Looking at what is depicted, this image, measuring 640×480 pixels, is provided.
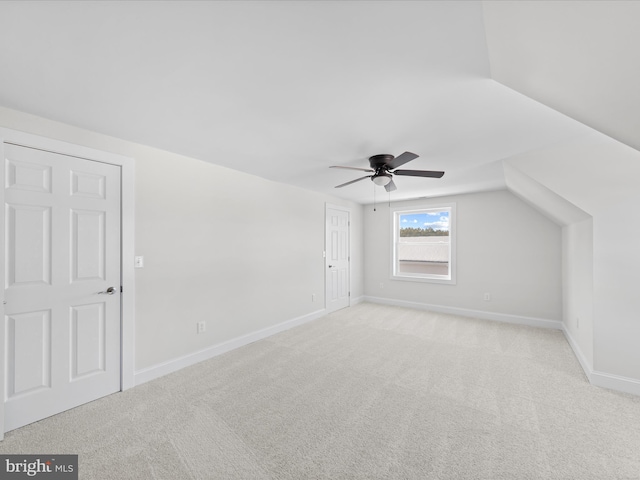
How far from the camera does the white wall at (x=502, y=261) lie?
4480 mm

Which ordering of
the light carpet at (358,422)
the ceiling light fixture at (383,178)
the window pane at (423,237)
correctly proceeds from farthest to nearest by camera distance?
the window pane at (423,237), the ceiling light fixture at (383,178), the light carpet at (358,422)

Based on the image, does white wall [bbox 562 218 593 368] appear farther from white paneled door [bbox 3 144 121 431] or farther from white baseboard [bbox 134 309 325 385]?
white paneled door [bbox 3 144 121 431]

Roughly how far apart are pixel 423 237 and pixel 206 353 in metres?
4.62

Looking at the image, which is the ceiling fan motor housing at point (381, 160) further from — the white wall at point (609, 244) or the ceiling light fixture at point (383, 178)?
the white wall at point (609, 244)

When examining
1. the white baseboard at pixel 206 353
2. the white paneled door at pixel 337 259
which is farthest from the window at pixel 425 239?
the white baseboard at pixel 206 353

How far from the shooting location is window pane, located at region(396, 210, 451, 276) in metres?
5.70

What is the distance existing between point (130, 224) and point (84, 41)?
169 centimetres

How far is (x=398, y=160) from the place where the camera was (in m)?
2.72

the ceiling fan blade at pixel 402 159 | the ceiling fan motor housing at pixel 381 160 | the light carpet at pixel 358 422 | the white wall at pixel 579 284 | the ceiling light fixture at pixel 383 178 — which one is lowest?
the light carpet at pixel 358 422

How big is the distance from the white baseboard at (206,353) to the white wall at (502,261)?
2989 mm

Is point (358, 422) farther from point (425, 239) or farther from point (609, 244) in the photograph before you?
point (425, 239)

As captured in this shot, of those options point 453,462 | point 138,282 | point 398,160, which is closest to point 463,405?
point 453,462

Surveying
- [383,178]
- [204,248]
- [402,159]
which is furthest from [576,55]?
[204,248]

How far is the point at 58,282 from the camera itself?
2.28m
